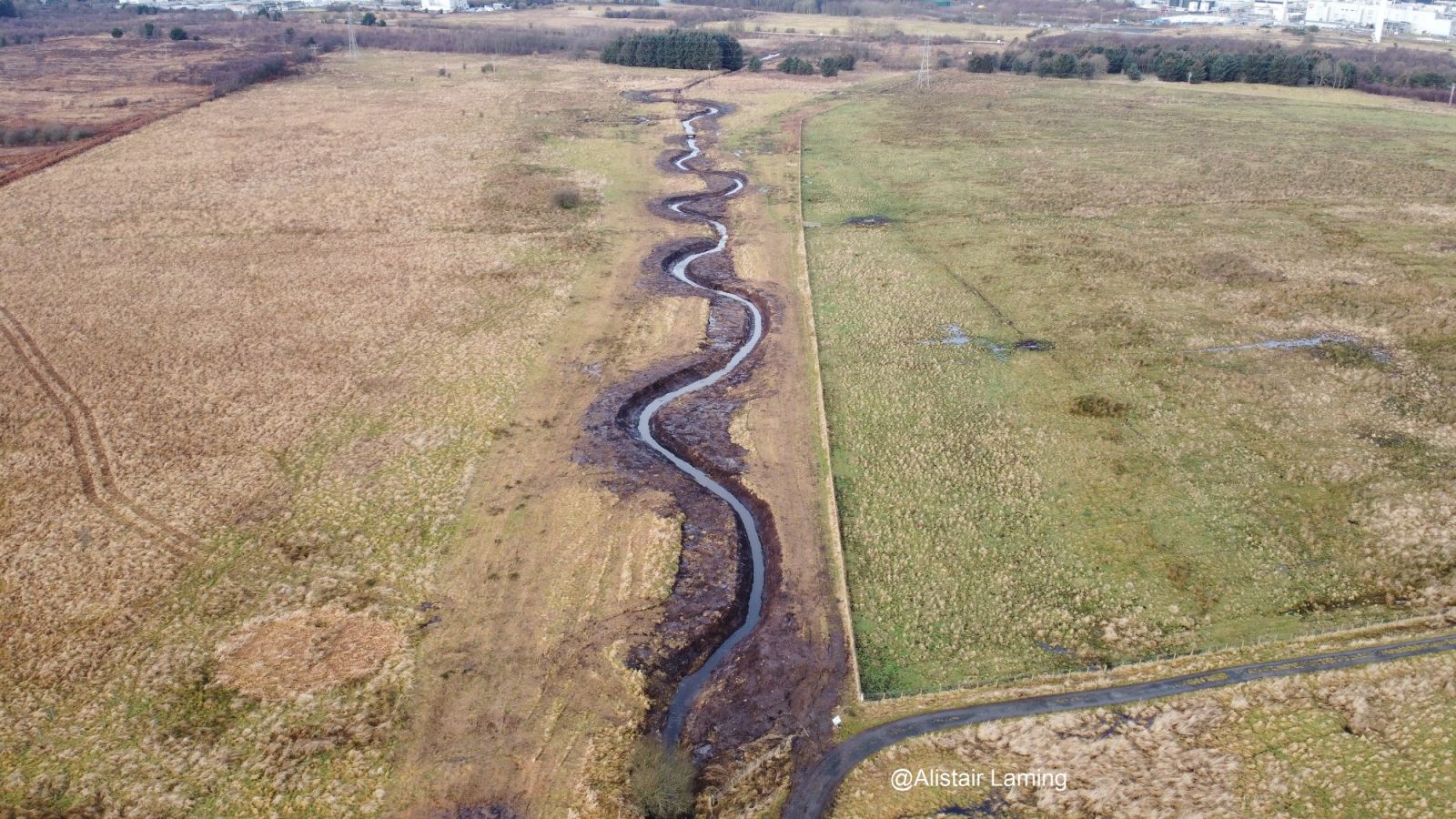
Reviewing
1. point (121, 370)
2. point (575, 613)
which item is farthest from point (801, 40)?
point (575, 613)

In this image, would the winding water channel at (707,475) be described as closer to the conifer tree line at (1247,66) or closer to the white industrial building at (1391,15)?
the conifer tree line at (1247,66)

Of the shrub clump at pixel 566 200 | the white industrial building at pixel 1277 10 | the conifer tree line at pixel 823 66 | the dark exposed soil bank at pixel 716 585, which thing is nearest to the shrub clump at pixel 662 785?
the dark exposed soil bank at pixel 716 585

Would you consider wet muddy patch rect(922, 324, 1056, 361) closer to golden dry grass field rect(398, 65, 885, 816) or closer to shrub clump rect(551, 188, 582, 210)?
golden dry grass field rect(398, 65, 885, 816)

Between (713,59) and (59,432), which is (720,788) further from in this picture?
(713,59)

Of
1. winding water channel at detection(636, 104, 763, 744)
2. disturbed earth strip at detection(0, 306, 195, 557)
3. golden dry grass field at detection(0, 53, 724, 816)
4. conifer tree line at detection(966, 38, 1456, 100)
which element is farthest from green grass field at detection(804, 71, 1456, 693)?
conifer tree line at detection(966, 38, 1456, 100)

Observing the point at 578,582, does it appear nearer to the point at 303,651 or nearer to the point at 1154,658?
the point at 303,651

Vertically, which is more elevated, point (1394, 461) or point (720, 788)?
point (1394, 461)

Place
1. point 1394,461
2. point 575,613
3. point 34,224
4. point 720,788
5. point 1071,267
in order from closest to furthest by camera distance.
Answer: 1. point 720,788
2. point 575,613
3. point 1394,461
4. point 1071,267
5. point 34,224

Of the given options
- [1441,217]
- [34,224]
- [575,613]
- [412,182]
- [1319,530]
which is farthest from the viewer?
[412,182]

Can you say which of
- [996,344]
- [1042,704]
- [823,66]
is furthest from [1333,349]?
[823,66]
